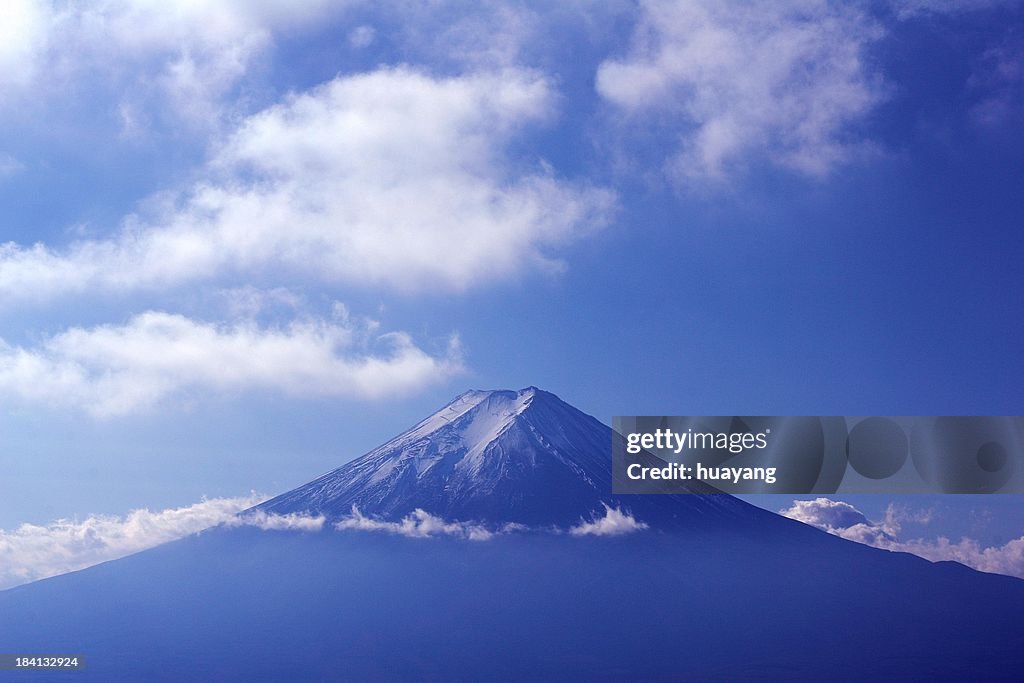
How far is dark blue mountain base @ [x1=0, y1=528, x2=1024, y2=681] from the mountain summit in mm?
3432

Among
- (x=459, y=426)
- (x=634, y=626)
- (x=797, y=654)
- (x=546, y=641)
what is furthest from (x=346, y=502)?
(x=797, y=654)

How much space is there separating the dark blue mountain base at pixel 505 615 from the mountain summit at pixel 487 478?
3.43 m

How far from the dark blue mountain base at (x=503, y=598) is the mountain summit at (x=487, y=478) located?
0.61 feet

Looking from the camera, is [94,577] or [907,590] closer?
[94,577]

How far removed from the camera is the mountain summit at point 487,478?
97.3 metres

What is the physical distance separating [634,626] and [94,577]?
54.4 meters

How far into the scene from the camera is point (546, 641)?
9169 centimetres

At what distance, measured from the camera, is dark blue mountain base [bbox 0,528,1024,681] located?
8775 cm

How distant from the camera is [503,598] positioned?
9656 cm

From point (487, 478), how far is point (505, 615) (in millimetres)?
13116

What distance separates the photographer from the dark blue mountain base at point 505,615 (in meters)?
87.8

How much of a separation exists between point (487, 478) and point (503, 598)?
1146cm

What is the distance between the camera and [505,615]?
94375 mm

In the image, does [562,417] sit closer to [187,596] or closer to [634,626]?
[634,626]
